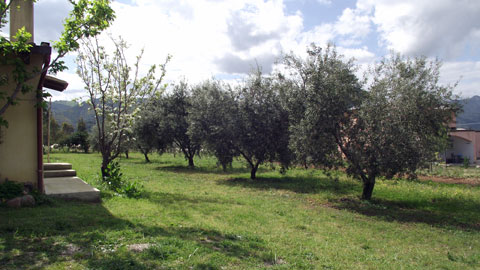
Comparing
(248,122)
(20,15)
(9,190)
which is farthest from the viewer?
(248,122)

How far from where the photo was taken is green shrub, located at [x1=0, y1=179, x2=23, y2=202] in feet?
24.0

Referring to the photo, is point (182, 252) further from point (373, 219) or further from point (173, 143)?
point (173, 143)

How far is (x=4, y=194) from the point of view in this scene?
24.0ft

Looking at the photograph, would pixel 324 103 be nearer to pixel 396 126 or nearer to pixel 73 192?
pixel 396 126

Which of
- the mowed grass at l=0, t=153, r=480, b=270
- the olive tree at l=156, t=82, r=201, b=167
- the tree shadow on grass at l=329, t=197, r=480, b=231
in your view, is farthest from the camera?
the olive tree at l=156, t=82, r=201, b=167

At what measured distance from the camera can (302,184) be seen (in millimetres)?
17078

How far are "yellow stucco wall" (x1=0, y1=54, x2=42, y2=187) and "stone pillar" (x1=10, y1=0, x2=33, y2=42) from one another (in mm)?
782

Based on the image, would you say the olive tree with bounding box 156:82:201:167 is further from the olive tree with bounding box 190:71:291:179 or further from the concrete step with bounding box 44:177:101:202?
the concrete step with bounding box 44:177:101:202

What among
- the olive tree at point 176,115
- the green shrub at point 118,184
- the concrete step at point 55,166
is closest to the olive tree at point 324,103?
the green shrub at point 118,184

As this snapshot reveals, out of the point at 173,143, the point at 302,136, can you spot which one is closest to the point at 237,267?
the point at 302,136

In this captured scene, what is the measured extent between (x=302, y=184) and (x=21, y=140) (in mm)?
12530

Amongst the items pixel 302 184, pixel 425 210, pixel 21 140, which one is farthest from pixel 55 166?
pixel 425 210

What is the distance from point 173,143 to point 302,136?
18528 millimetres

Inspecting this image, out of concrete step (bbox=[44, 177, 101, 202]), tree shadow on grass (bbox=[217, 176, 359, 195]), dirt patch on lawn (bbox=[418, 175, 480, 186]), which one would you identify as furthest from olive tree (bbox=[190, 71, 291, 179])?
concrete step (bbox=[44, 177, 101, 202])
